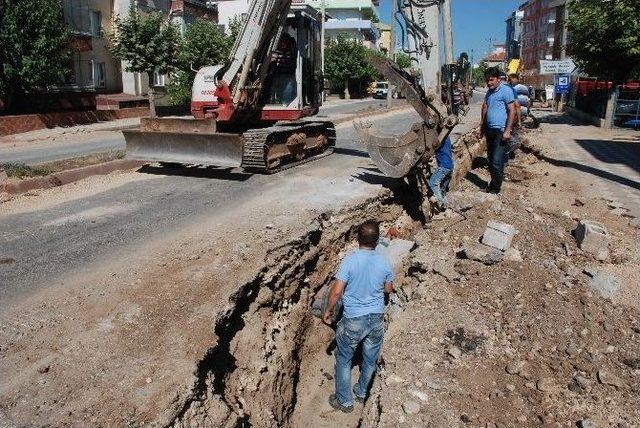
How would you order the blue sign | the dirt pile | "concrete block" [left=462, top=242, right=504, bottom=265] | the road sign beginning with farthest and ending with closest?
the road sign → the blue sign → "concrete block" [left=462, top=242, right=504, bottom=265] → the dirt pile

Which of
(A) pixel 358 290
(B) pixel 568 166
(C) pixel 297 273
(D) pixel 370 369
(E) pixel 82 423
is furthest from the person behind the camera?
(B) pixel 568 166

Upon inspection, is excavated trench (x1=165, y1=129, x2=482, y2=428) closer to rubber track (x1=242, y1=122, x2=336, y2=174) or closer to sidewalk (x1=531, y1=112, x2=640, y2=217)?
rubber track (x1=242, y1=122, x2=336, y2=174)

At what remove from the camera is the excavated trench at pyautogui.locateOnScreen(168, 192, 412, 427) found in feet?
12.0

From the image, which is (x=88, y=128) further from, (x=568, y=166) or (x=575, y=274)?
(x=575, y=274)

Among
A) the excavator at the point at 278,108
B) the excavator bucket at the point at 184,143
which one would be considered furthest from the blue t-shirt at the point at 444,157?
the excavator bucket at the point at 184,143

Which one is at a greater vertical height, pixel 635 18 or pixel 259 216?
pixel 635 18

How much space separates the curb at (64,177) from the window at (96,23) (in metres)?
Result: 18.1

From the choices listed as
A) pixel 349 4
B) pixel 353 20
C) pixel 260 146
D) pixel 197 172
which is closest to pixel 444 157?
pixel 260 146

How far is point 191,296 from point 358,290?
5.34ft

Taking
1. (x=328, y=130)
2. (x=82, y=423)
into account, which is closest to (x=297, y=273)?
(x=82, y=423)

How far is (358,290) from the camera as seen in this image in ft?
13.5

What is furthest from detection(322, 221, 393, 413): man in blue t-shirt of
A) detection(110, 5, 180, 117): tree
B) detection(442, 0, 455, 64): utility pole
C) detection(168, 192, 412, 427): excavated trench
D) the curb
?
detection(110, 5, 180, 117): tree

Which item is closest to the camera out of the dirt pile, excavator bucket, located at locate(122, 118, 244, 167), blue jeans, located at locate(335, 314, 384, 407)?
the dirt pile

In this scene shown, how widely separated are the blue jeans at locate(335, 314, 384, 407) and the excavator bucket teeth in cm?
402
